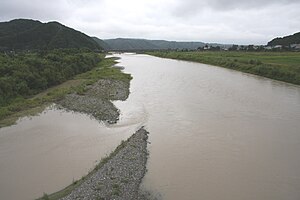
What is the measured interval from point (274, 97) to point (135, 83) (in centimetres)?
1420

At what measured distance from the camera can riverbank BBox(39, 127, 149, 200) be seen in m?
7.82

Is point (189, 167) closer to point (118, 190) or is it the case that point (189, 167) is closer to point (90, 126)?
point (118, 190)

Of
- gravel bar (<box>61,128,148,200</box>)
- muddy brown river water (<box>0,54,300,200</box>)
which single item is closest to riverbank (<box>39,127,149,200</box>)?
gravel bar (<box>61,128,148,200</box>)

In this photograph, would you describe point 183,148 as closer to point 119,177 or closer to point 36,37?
point 119,177

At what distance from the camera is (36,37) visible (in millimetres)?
85875

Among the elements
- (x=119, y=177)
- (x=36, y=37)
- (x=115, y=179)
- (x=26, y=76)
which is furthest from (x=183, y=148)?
(x=36, y=37)

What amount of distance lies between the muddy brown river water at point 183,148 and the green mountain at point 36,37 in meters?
62.2

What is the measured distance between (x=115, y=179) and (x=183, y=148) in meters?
4.12

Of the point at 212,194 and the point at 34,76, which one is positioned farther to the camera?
the point at 34,76

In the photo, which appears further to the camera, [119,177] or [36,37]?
[36,37]

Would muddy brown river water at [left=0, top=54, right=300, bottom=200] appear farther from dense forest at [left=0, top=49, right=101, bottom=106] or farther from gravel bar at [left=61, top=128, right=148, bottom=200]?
dense forest at [left=0, top=49, right=101, bottom=106]

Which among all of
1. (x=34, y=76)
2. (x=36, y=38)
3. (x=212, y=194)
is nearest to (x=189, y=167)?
(x=212, y=194)

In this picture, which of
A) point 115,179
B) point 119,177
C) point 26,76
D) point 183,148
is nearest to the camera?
point 115,179

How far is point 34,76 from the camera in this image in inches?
925
